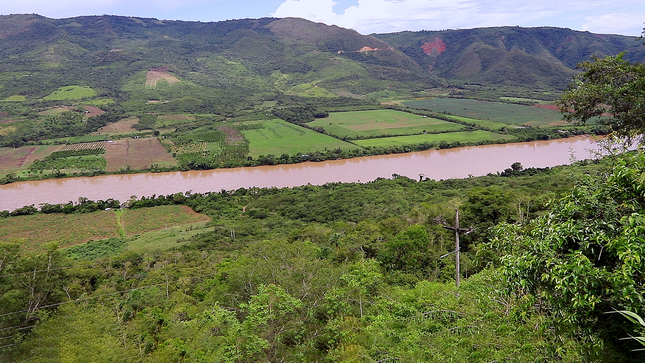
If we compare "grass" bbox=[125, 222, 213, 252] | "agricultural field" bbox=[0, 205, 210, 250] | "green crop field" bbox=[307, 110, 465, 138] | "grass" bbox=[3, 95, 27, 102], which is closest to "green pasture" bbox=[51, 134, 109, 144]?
"agricultural field" bbox=[0, 205, 210, 250]

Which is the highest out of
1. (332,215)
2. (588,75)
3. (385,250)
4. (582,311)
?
(588,75)

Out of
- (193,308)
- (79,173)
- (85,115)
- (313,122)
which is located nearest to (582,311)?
(193,308)

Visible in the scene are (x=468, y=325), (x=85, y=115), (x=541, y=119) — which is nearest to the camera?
(x=468, y=325)

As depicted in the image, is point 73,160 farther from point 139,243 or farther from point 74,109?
point 74,109

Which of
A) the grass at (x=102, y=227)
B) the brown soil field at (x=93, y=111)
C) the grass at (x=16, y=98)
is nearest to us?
the grass at (x=102, y=227)

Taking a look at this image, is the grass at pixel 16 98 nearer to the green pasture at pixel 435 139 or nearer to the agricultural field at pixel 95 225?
the agricultural field at pixel 95 225

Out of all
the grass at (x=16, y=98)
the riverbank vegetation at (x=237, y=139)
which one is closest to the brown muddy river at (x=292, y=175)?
the riverbank vegetation at (x=237, y=139)

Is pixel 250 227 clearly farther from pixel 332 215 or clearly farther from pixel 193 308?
pixel 193 308
